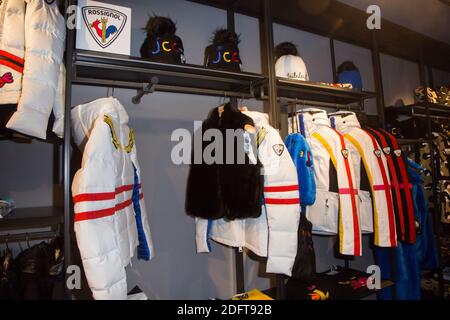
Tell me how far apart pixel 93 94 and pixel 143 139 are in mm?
368

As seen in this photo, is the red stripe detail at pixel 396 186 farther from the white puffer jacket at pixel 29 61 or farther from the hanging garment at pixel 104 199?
the white puffer jacket at pixel 29 61

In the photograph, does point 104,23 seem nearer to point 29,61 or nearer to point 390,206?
point 29,61

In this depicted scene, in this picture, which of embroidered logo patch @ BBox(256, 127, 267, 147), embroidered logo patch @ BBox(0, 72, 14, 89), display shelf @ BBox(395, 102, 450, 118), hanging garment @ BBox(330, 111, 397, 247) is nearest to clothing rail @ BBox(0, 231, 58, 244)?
embroidered logo patch @ BBox(0, 72, 14, 89)

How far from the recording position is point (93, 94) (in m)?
1.44

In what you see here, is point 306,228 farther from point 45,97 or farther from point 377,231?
point 45,97

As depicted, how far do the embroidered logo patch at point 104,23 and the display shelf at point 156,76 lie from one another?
8cm

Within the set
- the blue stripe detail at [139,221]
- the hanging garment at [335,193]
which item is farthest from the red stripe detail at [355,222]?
the blue stripe detail at [139,221]

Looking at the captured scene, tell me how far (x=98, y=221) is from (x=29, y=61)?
0.61 meters

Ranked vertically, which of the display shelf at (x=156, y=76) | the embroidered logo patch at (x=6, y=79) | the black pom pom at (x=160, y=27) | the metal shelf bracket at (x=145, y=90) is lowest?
the embroidered logo patch at (x=6, y=79)

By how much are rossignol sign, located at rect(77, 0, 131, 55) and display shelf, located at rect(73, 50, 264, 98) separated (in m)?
0.05

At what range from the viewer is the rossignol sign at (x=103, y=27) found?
110 cm

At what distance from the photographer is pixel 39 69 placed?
90 centimetres

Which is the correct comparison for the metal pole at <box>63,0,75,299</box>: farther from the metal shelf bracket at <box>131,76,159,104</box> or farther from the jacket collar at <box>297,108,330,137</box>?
the jacket collar at <box>297,108,330,137</box>
